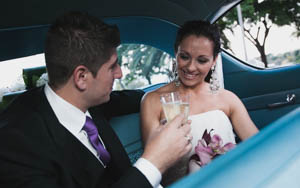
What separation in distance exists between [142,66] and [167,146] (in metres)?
3.67

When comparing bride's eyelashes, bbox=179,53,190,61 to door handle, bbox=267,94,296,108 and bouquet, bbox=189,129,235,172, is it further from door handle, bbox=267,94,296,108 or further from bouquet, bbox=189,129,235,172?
door handle, bbox=267,94,296,108

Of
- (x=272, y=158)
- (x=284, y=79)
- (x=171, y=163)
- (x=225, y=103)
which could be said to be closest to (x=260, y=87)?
(x=284, y=79)

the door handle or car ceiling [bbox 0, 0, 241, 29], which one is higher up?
car ceiling [bbox 0, 0, 241, 29]

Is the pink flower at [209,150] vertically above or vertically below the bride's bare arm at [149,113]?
below

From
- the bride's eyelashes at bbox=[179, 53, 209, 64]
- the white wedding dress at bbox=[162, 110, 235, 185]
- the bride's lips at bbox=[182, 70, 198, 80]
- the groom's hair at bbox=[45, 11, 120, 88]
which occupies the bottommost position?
the white wedding dress at bbox=[162, 110, 235, 185]

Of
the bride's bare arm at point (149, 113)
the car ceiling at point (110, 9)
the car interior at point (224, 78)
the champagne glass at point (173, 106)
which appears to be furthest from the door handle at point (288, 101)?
the champagne glass at point (173, 106)

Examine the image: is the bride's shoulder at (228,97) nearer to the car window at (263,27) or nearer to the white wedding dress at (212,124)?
the white wedding dress at (212,124)

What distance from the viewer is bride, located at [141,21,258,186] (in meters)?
1.98

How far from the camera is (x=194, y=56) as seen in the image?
6.50 feet

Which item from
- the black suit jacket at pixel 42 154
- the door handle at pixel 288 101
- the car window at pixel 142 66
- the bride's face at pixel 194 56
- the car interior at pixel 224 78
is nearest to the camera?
the car interior at pixel 224 78

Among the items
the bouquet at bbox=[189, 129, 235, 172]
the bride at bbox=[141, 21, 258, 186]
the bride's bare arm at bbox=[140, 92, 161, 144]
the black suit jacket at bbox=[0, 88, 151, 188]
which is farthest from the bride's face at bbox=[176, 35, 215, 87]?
the black suit jacket at bbox=[0, 88, 151, 188]

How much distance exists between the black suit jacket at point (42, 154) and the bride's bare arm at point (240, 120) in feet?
3.42

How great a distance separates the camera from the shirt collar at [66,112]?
133 cm

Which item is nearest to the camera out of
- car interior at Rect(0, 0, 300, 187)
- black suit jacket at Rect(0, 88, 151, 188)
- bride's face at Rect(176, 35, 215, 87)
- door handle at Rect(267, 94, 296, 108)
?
car interior at Rect(0, 0, 300, 187)
